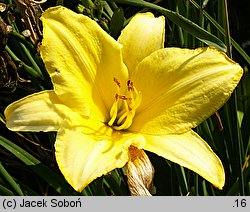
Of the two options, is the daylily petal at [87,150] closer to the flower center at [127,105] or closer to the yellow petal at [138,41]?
the flower center at [127,105]

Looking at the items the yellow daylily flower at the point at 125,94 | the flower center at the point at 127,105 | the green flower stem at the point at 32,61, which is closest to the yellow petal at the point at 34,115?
Result: the yellow daylily flower at the point at 125,94

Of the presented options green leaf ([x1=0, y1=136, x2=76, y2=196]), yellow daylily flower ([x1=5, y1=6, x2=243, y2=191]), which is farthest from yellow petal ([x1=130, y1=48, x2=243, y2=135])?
green leaf ([x1=0, y1=136, x2=76, y2=196])

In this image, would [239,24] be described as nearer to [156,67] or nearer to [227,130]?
[227,130]

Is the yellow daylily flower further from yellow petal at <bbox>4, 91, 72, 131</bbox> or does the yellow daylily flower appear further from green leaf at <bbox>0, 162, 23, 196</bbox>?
green leaf at <bbox>0, 162, 23, 196</bbox>

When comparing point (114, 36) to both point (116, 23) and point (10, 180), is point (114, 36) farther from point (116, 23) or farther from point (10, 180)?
point (10, 180)

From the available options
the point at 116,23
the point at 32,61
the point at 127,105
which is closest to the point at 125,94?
the point at 127,105

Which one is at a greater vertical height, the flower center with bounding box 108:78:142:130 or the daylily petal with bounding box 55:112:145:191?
the flower center with bounding box 108:78:142:130
